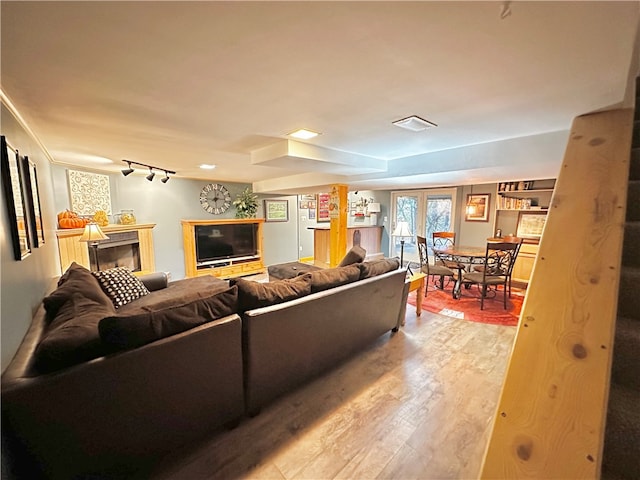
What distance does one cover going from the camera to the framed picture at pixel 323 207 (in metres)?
7.48

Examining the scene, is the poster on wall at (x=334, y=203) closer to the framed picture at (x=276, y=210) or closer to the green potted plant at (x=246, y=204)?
the green potted plant at (x=246, y=204)

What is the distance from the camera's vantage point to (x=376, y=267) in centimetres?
263

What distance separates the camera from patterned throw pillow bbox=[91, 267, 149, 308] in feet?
8.89

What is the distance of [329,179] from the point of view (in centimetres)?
473

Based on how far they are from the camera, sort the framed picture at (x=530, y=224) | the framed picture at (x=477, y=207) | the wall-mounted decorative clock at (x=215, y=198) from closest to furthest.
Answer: the framed picture at (x=530, y=224)
the framed picture at (x=477, y=207)
the wall-mounted decorative clock at (x=215, y=198)

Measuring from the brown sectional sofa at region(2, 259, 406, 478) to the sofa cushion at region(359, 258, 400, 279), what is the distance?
1.04 ft

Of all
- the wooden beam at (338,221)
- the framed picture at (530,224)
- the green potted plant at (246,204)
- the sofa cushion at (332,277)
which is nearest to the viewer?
the sofa cushion at (332,277)

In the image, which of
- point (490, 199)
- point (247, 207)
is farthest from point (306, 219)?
point (490, 199)

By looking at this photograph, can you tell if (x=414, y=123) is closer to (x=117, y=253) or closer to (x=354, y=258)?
(x=354, y=258)

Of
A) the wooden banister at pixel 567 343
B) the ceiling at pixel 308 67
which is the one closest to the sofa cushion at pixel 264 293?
the ceiling at pixel 308 67

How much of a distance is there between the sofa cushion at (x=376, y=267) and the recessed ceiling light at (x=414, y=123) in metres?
1.25

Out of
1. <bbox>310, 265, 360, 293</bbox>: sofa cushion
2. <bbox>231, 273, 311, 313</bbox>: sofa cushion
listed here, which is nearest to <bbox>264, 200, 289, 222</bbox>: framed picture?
<bbox>310, 265, 360, 293</bbox>: sofa cushion

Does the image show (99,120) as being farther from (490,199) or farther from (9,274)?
(490,199)

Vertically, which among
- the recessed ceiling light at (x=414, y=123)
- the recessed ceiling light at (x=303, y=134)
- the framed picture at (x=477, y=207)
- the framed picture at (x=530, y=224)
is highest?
the recessed ceiling light at (x=414, y=123)
